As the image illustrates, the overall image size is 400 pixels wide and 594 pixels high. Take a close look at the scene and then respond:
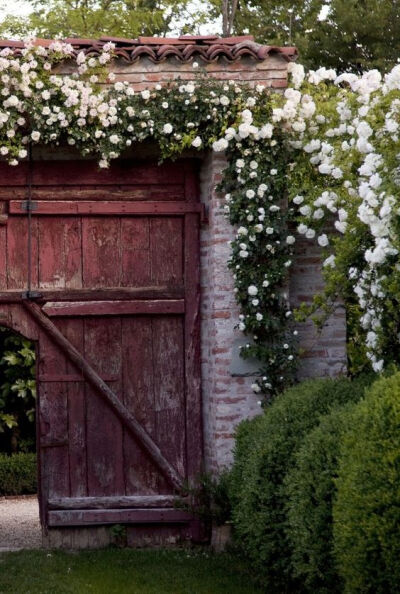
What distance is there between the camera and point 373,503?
15.2 ft

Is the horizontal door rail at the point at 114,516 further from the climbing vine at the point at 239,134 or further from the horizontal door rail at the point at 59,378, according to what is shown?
the climbing vine at the point at 239,134

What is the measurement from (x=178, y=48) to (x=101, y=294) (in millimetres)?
2021

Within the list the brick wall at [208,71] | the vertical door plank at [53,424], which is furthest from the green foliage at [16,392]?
the brick wall at [208,71]

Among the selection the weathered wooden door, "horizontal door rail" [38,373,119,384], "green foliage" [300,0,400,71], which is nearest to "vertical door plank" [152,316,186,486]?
the weathered wooden door

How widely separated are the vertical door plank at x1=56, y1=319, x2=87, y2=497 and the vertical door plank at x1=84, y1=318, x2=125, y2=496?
0.13 feet

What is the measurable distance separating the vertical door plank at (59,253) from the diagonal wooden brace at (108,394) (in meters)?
0.27

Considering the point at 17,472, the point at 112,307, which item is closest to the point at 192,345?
the point at 112,307

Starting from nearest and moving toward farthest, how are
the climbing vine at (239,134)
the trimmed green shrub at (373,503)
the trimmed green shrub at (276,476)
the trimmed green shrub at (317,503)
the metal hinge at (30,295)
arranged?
the trimmed green shrub at (373,503) < the trimmed green shrub at (317,503) < the trimmed green shrub at (276,476) < the climbing vine at (239,134) < the metal hinge at (30,295)

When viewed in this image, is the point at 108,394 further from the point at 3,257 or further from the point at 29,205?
the point at 29,205

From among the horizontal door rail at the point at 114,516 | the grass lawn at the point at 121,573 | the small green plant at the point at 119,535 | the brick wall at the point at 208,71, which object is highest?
the brick wall at the point at 208,71

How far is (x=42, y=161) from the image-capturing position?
27.5 ft

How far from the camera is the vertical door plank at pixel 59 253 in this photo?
8.32 metres

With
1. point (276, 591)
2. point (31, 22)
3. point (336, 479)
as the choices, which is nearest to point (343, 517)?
point (336, 479)

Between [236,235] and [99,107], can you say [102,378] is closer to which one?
[236,235]
